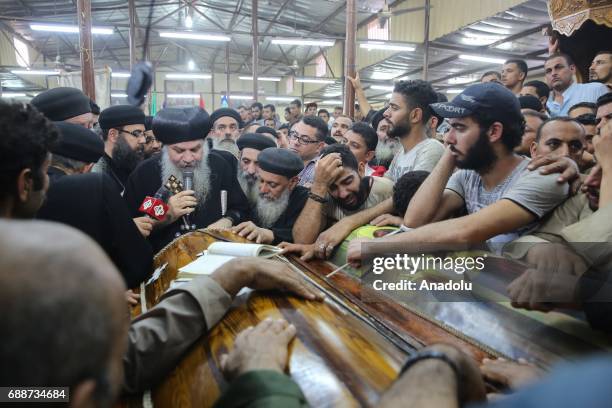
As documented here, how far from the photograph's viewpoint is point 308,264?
2.44m

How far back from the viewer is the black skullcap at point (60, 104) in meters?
3.57

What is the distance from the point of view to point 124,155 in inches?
162

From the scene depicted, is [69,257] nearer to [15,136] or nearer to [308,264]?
[15,136]

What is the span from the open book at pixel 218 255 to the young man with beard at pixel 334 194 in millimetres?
533

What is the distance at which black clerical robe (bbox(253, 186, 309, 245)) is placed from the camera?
9.77 ft

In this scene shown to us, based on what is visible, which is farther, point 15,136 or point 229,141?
point 229,141

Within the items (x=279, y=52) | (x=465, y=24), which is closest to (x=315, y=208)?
(x=465, y=24)

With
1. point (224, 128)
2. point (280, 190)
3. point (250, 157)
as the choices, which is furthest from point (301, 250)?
point (224, 128)

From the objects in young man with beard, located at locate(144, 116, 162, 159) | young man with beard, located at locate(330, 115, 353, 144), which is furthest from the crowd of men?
young man with beard, located at locate(330, 115, 353, 144)

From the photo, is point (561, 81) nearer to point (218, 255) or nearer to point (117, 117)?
point (218, 255)

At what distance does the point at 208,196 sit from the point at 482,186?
1.99 meters

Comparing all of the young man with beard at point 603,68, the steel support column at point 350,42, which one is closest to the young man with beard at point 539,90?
the young man with beard at point 603,68

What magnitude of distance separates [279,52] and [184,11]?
507 cm

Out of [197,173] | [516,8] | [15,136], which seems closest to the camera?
[15,136]
